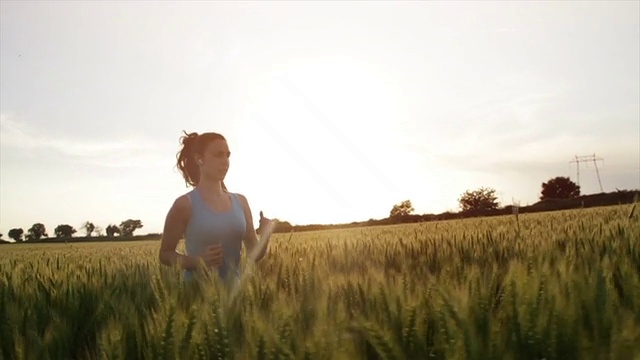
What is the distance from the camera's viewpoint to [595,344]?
130 centimetres

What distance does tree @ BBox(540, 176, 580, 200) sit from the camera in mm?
105062

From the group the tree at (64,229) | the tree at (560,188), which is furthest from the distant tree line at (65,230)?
the tree at (560,188)

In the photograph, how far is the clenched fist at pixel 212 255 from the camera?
12.5 ft

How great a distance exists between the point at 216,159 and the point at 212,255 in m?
1.12

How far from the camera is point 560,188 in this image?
106125mm

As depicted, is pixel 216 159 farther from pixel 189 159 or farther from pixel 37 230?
pixel 37 230

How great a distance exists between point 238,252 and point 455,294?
3687mm

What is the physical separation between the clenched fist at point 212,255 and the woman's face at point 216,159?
41.4 inches

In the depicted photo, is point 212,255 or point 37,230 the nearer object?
point 212,255

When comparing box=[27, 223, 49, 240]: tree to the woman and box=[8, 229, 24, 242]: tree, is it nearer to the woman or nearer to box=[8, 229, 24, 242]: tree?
box=[8, 229, 24, 242]: tree

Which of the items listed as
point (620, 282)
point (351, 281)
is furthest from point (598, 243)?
point (351, 281)

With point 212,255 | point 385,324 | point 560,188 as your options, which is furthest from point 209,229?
point 560,188

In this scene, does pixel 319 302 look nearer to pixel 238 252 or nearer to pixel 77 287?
pixel 77 287

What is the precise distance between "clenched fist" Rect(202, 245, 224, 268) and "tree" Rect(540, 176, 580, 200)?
10857 cm
